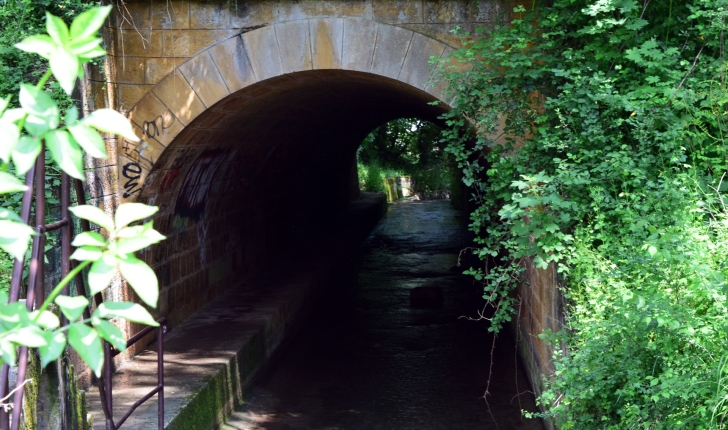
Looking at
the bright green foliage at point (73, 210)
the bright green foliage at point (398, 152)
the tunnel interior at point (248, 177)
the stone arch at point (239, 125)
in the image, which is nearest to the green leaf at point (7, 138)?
the bright green foliage at point (73, 210)

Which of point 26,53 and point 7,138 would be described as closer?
point 7,138

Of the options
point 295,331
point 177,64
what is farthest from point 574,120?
point 295,331

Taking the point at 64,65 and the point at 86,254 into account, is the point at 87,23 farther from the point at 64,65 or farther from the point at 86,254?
the point at 86,254

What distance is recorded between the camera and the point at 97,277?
117 centimetres

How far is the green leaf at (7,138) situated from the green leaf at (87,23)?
192mm

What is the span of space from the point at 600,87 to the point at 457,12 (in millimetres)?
1769

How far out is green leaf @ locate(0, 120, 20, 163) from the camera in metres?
1.19

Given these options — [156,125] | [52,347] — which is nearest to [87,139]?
[52,347]

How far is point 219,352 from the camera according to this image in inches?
257

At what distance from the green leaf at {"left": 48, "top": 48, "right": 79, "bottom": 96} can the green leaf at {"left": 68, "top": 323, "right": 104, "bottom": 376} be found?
40 centimetres

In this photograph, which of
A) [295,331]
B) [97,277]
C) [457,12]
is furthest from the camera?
[295,331]

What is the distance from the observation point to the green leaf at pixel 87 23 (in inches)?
46.6

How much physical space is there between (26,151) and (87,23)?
0.24 m

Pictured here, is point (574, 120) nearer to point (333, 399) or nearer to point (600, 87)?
point (600, 87)
